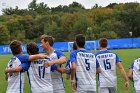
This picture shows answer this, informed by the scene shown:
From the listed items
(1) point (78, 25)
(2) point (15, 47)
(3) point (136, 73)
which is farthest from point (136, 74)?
(1) point (78, 25)

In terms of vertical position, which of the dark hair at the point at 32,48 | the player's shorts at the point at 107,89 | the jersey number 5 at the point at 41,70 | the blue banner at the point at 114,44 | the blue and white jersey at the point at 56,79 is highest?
the dark hair at the point at 32,48

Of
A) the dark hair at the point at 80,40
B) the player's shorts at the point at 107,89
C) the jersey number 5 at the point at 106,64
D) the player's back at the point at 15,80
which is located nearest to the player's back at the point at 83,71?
the dark hair at the point at 80,40

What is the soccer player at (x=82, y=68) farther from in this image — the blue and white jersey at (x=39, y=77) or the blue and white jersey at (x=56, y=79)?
the blue and white jersey at (x=39, y=77)

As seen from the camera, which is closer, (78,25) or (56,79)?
(56,79)

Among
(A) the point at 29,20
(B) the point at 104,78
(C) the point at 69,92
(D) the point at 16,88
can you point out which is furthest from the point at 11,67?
(A) the point at 29,20

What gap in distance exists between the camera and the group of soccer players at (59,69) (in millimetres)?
8156

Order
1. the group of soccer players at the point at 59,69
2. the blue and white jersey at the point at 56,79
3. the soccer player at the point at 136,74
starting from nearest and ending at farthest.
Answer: the group of soccer players at the point at 59,69 < the soccer player at the point at 136,74 < the blue and white jersey at the point at 56,79

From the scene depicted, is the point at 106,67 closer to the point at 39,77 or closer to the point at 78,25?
the point at 39,77

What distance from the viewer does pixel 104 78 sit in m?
10.3

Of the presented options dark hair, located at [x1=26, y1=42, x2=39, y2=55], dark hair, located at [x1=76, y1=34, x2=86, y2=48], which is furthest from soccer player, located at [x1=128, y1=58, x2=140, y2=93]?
dark hair, located at [x1=26, y1=42, x2=39, y2=55]

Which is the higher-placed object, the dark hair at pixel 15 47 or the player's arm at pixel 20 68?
the dark hair at pixel 15 47

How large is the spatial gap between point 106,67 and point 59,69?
2002mm

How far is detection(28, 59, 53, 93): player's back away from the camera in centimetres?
816

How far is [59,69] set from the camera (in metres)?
8.65
